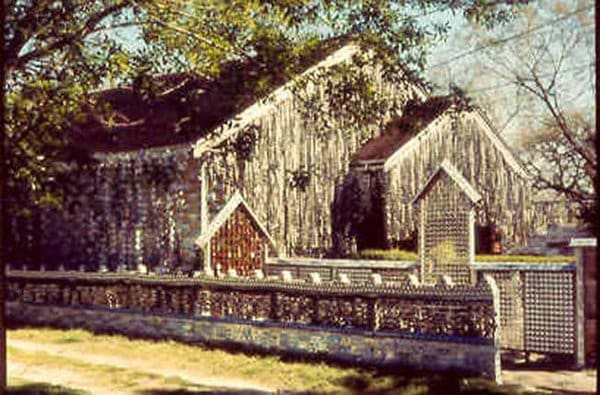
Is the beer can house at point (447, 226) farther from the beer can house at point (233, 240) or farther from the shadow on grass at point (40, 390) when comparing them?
the shadow on grass at point (40, 390)

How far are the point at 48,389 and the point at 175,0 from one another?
4799 millimetres

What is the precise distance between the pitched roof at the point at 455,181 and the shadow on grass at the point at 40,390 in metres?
7.39

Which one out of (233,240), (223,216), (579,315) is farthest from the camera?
(233,240)

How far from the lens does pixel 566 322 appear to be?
9859mm

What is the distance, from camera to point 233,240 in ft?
49.9

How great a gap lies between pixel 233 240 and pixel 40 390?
22.8 feet

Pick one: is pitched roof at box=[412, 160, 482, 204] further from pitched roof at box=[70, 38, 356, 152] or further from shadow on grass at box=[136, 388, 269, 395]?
shadow on grass at box=[136, 388, 269, 395]

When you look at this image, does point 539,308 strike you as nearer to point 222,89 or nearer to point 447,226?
point 447,226

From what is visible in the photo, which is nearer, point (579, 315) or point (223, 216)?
point (579, 315)

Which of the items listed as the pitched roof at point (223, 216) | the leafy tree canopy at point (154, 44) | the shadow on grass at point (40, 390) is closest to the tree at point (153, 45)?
the leafy tree canopy at point (154, 44)

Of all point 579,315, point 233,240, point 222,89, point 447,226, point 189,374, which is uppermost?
point 222,89

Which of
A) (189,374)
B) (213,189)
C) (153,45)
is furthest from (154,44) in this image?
(213,189)

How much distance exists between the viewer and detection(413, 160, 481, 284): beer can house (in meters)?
13.3

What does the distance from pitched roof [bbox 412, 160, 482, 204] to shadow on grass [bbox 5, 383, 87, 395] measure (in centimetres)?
739
